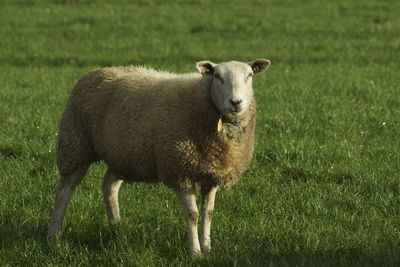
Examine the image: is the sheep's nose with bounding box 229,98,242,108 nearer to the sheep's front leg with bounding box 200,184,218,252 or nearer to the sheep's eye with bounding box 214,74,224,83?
the sheep's eye with bounding box 214,74,224,83

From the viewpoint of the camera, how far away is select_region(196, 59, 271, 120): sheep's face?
5.48m

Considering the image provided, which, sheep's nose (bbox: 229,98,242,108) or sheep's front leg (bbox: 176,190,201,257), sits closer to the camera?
sheep's nose (bbox: 229,98,242,108)

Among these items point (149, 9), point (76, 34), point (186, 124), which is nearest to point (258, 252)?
point (186, 124)

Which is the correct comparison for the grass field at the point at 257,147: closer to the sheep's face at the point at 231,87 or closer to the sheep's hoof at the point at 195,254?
the sheep's hoof at the point at 195,254

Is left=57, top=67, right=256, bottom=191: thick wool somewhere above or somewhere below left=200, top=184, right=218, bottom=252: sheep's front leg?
above

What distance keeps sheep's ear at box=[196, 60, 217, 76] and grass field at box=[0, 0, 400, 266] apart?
56.4 inches

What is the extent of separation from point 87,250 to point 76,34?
48.0ft

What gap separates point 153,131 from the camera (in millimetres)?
6027

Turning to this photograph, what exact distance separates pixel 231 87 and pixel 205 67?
0.51m

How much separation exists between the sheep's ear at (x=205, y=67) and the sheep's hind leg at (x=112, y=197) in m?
1.56

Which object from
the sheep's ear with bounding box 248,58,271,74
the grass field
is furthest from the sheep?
the grass field

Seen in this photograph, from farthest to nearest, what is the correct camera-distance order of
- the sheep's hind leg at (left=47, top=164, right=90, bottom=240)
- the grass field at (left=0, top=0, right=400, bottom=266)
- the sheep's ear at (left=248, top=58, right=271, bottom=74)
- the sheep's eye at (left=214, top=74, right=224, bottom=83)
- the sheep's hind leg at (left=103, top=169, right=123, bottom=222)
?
the sheep's hind leg at (left=103, top=169, right=123, bottom=222), the sheep's hind leg at (left=47, top=164, right=90, bottom=240), the sheep's ear at (left=248, top=58, right=271, bottom=74), the grass field at (left=0, top=0, right=400, bottom=266), the sheep's eye at (left=214, top=74, right=224, bottom=83)

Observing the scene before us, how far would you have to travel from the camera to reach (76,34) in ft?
64.9

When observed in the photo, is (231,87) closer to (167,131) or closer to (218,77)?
(218,77)
